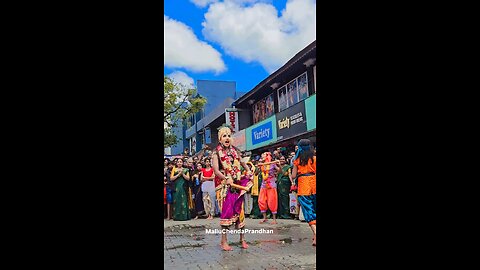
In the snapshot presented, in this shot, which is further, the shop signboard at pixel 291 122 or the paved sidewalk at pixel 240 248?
the shop signboard at pixel 291 122

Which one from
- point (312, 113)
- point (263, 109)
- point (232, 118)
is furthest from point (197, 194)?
point (312, 113)

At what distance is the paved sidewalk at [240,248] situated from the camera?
2.09 m

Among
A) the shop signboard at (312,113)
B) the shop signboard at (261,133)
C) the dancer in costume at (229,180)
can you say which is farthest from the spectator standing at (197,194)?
the shop signboard at (312,113)

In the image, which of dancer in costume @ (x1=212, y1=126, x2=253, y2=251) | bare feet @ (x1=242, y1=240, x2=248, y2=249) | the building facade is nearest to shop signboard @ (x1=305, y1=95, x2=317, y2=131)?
the building facade

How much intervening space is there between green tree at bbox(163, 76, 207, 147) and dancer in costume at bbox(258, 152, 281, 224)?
0.48 m

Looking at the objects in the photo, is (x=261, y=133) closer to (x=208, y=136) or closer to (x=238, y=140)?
(x=238, y=140)

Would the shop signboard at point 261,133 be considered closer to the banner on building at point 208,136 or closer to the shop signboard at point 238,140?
the shop signboard at point 238,140

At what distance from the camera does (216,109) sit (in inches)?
91.8

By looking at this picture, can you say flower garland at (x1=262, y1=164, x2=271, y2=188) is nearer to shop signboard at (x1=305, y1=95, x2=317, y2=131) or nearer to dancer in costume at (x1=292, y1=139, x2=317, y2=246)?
dancer in costume at (x1=292, y1=139, x2=317, y2=246)

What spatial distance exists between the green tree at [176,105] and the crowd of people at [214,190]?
5.8 inches

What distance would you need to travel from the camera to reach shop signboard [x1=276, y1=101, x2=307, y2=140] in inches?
86.8
